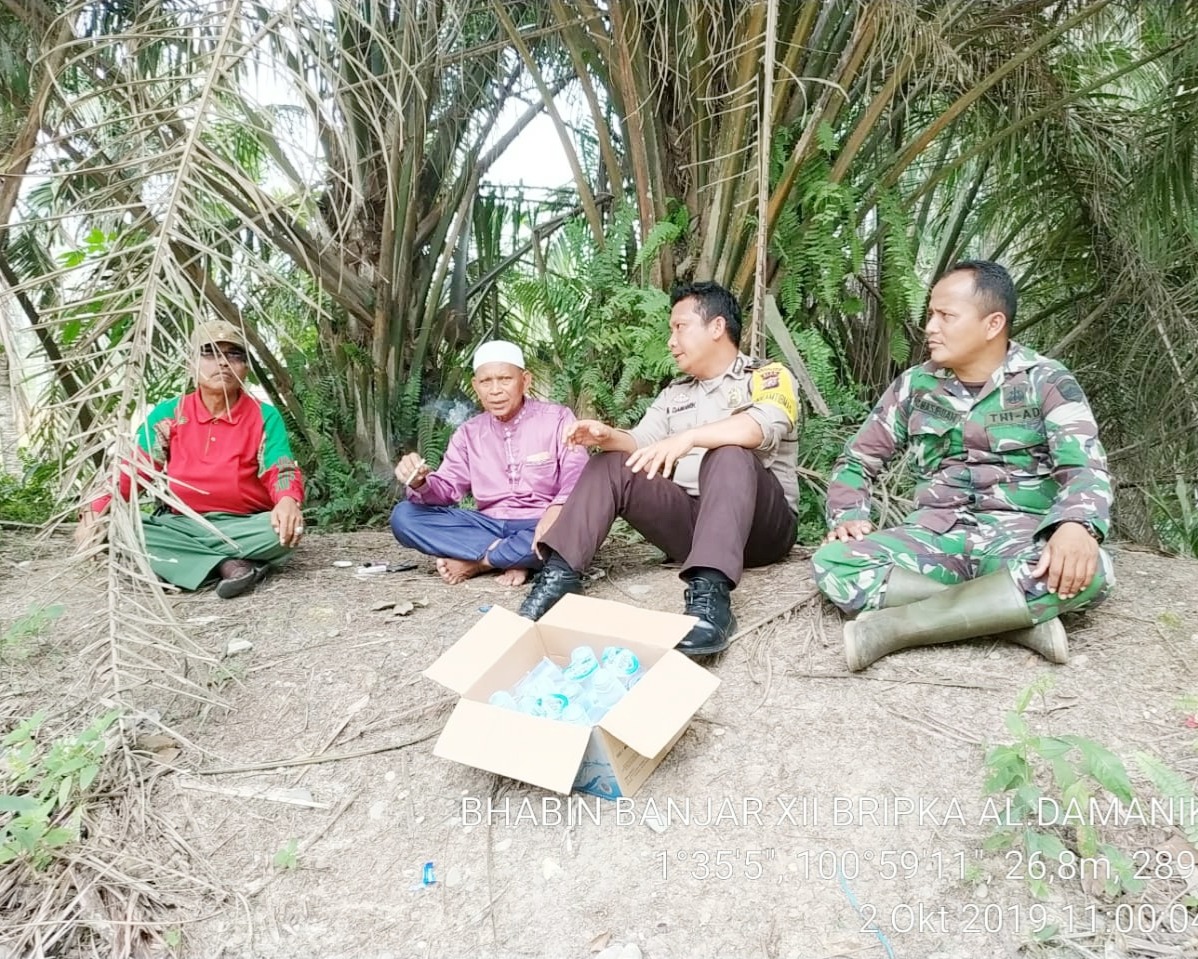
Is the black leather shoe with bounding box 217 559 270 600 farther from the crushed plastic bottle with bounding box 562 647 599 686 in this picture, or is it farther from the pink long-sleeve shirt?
the crushed plastic bottle with bounding box 562 647 599 686

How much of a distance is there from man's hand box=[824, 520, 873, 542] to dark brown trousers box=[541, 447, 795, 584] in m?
0.24

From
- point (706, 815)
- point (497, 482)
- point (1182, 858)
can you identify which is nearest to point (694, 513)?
point (497, 482)

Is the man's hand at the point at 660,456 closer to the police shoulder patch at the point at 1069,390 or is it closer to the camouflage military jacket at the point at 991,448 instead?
the camouflage military jacket at the point at 991,448

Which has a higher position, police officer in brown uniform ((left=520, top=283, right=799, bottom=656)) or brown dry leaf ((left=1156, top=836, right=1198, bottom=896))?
police officer in brown uniform ((left=520, top=283, right=799, bottom=656))

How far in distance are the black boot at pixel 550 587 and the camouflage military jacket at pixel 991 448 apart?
76 centimetres

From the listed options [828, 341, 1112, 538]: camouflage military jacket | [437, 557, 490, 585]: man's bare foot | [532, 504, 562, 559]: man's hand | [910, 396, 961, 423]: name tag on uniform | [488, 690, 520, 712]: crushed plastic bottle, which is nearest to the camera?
[488, 690, 520, 712]: crushed plastic bottle

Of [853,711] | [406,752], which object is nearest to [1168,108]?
[853,711]

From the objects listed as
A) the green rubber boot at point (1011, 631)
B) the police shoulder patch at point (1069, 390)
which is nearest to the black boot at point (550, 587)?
the green rubber boot at point (1011, 631)

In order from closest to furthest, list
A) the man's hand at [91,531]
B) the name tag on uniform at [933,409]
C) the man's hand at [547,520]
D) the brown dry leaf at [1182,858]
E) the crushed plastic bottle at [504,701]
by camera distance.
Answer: the brown dry leaf at [1182,858] → the man's hand at [91,531] → the crushed plastic bottle at [504,701] → the name tag on uniform at [933,409] → the man's hand at [547,520]

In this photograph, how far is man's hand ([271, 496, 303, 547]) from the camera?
280cm

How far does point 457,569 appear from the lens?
9.65 ft

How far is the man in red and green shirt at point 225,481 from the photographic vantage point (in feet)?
9.40

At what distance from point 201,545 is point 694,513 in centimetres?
174

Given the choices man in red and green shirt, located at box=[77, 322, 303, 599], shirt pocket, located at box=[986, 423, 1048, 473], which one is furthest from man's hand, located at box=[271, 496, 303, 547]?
shirt pocket, located at box=[986, 423, 1048, 473]
